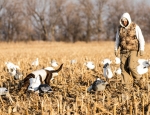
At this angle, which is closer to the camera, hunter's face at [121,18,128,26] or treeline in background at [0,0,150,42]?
hunter's face at [121,18,128,26]

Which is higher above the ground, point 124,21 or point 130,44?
point 124,21

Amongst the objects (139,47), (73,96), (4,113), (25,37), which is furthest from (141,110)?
(25,37)

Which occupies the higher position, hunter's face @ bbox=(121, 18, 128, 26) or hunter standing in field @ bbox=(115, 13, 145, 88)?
hunter's face @ bbox=(121, 18, 128, 26)

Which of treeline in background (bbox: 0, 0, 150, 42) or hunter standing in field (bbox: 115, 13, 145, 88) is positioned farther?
treeline in background (bbox: 0, 0, 150, 42)

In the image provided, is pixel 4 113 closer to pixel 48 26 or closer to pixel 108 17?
pixel 48 26

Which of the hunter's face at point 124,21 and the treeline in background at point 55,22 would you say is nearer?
the hunter's face at point 124,21

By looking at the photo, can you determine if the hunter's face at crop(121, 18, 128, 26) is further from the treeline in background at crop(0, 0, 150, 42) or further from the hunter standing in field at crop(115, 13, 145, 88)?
the treeline in background at crop(0, 0, 150, 42)

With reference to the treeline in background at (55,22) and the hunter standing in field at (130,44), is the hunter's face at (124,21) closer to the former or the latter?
the hunter standing in field at (130,44)

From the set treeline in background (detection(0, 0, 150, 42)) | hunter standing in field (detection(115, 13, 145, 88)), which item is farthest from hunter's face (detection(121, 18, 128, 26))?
treeline in background (detection(0, 0, 150, 42))

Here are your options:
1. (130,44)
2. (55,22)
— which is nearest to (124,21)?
(130,44)

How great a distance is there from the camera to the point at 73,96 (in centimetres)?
427

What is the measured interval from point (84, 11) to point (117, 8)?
308 inches

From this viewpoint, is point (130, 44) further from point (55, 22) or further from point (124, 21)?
point (55, 22)

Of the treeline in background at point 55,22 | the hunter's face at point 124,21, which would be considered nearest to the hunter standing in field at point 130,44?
the hunter's face at point 124,21
